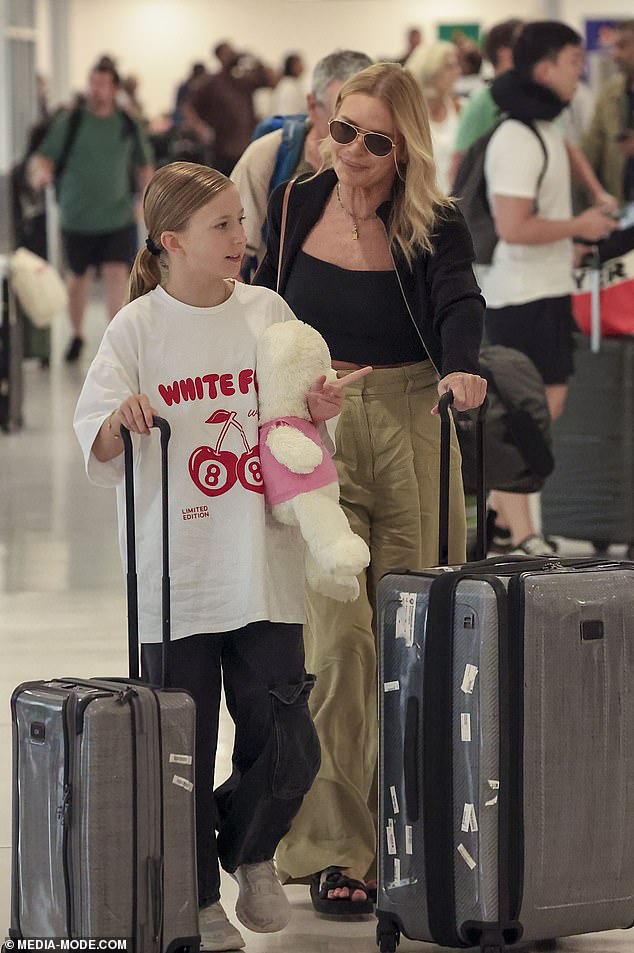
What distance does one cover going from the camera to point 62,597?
6.35 meters

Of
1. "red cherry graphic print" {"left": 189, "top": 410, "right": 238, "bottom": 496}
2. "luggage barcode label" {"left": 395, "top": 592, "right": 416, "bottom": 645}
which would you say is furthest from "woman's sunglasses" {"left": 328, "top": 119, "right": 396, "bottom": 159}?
"luggage barcode label" {"left": 395, "top": 592, "right": 416, "bottom": 645}

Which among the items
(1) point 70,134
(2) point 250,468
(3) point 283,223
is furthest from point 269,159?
(1) point 70,134

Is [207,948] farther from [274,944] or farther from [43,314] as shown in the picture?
[43,314]

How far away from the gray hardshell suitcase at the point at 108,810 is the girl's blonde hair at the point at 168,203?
0.36m

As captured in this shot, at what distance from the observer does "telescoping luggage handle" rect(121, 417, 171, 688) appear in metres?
2.87

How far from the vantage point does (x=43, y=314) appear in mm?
11273

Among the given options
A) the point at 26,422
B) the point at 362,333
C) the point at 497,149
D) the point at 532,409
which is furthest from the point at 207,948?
the point at 26,422

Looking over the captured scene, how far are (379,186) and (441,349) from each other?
0.34 meters

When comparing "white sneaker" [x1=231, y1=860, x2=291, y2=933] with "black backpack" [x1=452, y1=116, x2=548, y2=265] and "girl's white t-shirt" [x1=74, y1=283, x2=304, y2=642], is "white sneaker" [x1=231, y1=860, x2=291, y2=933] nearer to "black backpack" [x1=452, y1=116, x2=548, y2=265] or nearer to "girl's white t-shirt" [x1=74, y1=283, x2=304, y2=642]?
"girl's white t-shirt" [x1=74, y1=283, x2=304, y2=642]

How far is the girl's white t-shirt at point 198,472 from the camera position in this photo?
2.99 metres

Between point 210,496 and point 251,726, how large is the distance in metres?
0.40

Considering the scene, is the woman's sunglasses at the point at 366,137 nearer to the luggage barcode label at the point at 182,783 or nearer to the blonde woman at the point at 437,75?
the luggage barcode label at the point at 182,783

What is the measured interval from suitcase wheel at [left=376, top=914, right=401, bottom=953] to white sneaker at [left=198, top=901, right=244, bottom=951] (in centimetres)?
25

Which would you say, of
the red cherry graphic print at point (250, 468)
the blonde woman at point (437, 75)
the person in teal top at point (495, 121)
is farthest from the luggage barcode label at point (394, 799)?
the blonde woman at point (437, 75)
